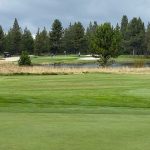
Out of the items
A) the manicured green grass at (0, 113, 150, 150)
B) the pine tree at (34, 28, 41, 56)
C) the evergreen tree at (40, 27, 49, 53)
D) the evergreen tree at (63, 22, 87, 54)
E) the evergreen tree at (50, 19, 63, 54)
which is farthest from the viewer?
the evergreen tree at (63, 22, 87, 54)

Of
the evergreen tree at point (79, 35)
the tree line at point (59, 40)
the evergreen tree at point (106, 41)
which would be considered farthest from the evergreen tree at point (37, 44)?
the evergreen tree at point (106, 41)

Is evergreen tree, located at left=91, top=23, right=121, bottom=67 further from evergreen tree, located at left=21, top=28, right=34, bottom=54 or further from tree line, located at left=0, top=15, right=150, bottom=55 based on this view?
evergreen tree, located at left=21, top=28, right=34, bottom=54

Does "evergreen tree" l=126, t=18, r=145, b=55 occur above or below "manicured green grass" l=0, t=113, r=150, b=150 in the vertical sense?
above

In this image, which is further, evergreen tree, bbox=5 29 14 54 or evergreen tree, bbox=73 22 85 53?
evergreen tree, bbox=5 29 14 54

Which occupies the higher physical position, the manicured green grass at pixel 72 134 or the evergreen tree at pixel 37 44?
the evergreen tree at pixel 37 44

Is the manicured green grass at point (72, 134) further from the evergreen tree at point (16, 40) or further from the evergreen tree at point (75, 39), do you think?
the evergreen tree at point (16, 40)

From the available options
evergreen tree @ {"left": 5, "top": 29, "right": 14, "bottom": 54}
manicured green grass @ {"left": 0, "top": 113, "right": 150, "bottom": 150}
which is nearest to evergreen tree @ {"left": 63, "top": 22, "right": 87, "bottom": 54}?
evergreen tree @ {"left": 5, "top": 29, "right": 14, "bottom": 54}

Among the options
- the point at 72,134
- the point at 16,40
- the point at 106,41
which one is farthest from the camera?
the point at 16,40

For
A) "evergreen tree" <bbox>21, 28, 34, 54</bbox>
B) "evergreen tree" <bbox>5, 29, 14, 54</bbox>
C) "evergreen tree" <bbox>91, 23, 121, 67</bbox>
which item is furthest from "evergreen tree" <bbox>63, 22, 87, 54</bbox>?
"evergreen tree" <bbox>91, 23, 121, 67</bbox>

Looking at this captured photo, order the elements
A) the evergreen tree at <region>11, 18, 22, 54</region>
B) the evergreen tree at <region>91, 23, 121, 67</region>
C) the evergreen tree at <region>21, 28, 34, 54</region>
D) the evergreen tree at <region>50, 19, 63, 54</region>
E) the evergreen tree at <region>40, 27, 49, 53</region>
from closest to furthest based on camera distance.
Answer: the evergreen tree at <region>91, 23, 121, 67</region> < the evergreen tree at <region>50, 19, 63, 54</region> < the evergreen tree at <region>11, 18, 22, 54</region> < the evergreen tree at <region>40, 27, 49, 53</region> < the evergreen tree at <region>21, 28, 34, 54</region>

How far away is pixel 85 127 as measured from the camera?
28.2 feet

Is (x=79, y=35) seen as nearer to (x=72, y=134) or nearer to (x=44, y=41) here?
(x=44, y=41)

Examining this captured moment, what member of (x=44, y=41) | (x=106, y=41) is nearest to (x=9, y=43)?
(x=44, y=41)

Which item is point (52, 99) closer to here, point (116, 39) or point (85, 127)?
point (85, 127)
